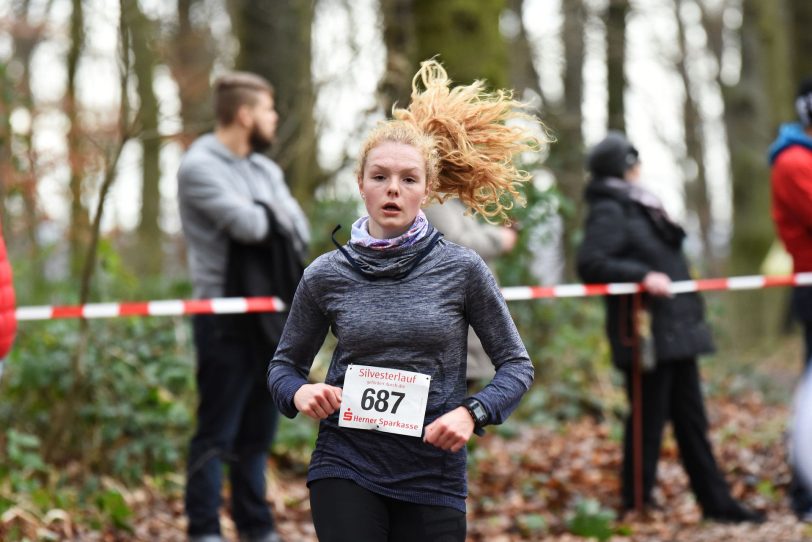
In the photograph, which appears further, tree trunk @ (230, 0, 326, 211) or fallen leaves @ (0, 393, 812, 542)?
tree trunk @ (230, 0, 326, 211)

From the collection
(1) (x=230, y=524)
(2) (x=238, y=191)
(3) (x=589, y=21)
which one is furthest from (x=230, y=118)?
(3) (x=589, y=21)

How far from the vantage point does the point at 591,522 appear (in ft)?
19.8

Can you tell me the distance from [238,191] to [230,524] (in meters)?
1.94

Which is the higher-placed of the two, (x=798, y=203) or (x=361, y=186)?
(x=361, y=186)

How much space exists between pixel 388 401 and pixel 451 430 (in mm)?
249

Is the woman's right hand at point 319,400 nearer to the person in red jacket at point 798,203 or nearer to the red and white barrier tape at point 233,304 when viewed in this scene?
the red and white barrier tape at point 233,304

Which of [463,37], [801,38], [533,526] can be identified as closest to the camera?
[533,526]

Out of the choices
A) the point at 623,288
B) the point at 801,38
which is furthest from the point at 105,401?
the point at 801,38

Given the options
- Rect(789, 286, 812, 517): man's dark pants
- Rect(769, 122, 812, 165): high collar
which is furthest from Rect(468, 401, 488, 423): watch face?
Rect(769, 122, 812, 165): high collar

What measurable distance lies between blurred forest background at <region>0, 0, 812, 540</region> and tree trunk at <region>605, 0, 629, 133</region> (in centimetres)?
4

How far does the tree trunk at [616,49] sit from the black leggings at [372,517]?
14.0 m

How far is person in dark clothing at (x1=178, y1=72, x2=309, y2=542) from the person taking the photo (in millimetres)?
5340

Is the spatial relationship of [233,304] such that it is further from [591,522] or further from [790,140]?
[790,140]

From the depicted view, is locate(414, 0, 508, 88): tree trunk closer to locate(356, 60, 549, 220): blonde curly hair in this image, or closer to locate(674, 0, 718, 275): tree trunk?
locate(356, 60, 549, 220): blonde curly hair
